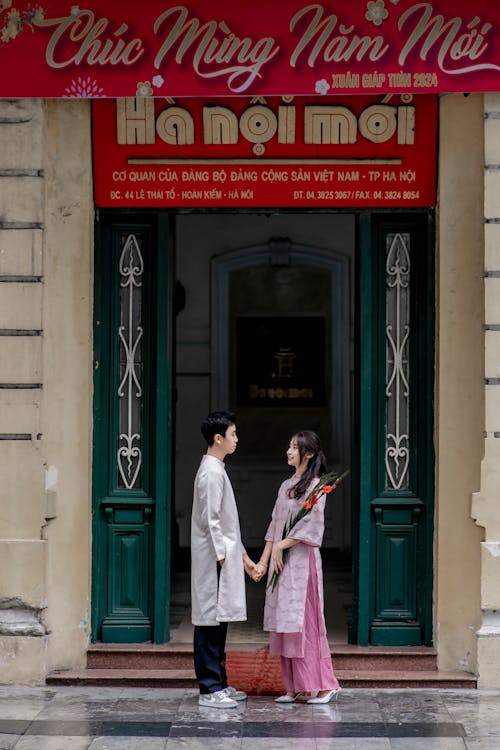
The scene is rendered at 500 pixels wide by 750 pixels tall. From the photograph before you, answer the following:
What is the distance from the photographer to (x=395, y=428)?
1031 cm

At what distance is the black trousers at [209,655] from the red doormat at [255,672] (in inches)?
16.6

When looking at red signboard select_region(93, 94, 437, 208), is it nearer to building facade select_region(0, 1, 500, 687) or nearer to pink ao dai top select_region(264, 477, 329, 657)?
building facade select_region(0, 1, 500, 687)

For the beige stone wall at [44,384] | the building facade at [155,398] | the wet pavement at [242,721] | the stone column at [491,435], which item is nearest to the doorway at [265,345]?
the building facade at [155,398]

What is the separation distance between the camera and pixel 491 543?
9656mm

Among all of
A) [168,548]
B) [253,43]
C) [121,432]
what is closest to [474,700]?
[168,548]

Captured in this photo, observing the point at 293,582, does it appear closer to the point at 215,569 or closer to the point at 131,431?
the point at 215,569

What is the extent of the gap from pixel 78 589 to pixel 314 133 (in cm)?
374

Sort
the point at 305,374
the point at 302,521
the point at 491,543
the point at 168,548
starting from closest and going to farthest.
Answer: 1. the point at 302,521
2. the point at 491,543
3. the point at 168,548
4. the point at 305,374

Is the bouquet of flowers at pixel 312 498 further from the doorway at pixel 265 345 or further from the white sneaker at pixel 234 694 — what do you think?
the doorway at pixel 265 345

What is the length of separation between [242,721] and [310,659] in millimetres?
646

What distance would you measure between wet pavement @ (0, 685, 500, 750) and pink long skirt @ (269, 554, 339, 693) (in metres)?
0.15

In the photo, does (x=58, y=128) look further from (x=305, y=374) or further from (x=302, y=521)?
(x=305, y=374)

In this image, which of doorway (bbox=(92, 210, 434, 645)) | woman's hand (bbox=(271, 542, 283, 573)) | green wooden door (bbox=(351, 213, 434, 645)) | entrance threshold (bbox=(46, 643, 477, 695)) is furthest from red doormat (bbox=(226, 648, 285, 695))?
woman's hand (bbox=(271, 542, 283, 573))

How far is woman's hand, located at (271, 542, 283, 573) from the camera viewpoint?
9.12 meters
